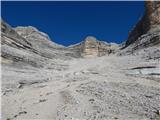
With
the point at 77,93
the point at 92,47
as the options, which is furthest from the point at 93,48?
the point at 77,93

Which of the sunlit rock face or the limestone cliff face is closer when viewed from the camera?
the limestone cliff face

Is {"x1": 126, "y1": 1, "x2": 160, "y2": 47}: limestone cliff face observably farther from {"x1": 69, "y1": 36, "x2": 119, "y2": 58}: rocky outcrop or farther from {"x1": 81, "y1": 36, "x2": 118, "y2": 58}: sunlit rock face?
{"x1": 81, "y1": 36, "x2": 118, "y2": 58}: sunlit rock face

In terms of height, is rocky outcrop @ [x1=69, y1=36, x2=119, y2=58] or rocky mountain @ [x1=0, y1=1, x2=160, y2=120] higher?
rocky outcrop @ [x1=69, y1=36, x2=119, y2=58]

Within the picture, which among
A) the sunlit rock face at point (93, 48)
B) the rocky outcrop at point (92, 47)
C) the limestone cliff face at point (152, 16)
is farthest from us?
the sunlit rock face at point (93, 48)

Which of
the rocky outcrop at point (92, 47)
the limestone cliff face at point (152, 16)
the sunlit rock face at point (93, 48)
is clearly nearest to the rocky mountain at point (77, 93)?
the limestone cliff face at point (152, 16)

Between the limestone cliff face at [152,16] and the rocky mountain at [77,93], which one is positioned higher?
the limestone cliff face at [152,16]

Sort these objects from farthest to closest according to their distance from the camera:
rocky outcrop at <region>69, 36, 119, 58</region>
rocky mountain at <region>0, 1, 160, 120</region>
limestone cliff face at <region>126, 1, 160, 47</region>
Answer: rocky outcrop at <region>69, 36, 119, 58</region> → limestone cliff face at <region>126, 1, 160, 47</region> → rocky mountain at <region>0, 1, 160, 120</region>

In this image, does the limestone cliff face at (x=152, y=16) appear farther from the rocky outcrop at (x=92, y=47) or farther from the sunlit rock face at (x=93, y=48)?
the sunlit rock face at (x=93, y=48)

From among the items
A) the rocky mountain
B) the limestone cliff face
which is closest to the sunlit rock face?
the limestone cliff face

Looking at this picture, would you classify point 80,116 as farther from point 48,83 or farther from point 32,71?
point 32,71

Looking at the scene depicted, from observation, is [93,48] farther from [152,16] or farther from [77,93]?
[77,93]

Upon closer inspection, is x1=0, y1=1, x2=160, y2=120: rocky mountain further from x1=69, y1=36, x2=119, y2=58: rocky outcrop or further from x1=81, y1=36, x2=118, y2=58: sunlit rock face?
x1=81, y1=36, x2=118, y2=58: sunlit rock face

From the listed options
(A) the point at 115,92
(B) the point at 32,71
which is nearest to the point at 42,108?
(A) the point at 115,92

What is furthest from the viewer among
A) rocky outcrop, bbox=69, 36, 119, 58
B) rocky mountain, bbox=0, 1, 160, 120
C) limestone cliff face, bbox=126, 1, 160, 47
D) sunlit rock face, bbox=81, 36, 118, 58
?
sunlit rock face, bbox=81, 36, 118, 58
